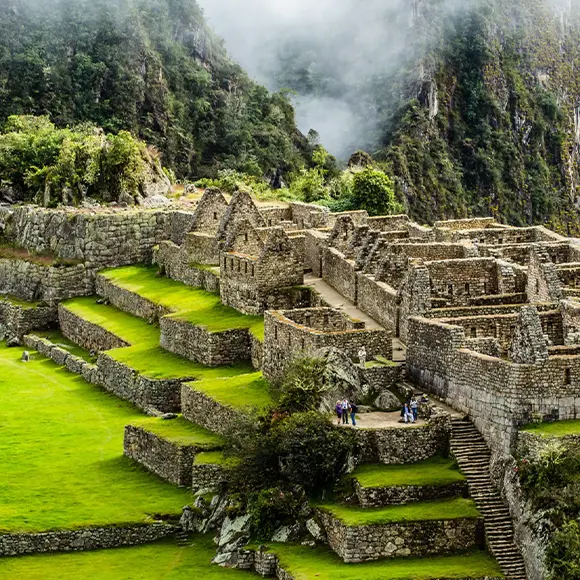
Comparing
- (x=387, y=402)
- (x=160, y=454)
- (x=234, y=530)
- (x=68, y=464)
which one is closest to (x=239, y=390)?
(x=160, y=454)

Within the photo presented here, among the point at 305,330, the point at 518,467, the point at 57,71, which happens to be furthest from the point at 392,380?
the point at 57,71

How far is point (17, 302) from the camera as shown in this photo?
71.2 m

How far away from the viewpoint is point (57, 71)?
113 m

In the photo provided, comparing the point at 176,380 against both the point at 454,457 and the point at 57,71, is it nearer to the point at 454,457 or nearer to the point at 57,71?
the point at 454,457

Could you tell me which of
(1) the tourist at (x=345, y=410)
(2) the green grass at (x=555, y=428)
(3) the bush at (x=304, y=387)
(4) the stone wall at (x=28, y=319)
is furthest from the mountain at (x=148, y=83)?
(2) the green grass at (x=555, y=428)

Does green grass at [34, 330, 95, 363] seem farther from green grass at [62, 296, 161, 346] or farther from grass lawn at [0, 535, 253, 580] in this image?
grass lawn at [0, 535, 253, 580]

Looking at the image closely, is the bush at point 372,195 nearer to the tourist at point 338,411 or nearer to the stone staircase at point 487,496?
the tourist at point 338,411

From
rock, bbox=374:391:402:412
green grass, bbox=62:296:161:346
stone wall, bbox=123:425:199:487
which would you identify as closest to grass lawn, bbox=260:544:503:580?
rock, bbox=374:391:402:412

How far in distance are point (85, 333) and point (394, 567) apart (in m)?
27.0

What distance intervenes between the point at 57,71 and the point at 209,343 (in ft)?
197

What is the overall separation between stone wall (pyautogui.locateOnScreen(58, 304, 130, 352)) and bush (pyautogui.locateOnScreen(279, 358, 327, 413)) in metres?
15.6

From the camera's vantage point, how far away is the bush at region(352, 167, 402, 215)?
257 ft

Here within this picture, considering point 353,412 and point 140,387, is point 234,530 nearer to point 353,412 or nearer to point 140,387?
point 353,412

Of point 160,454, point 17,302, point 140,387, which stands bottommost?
point 160,454
